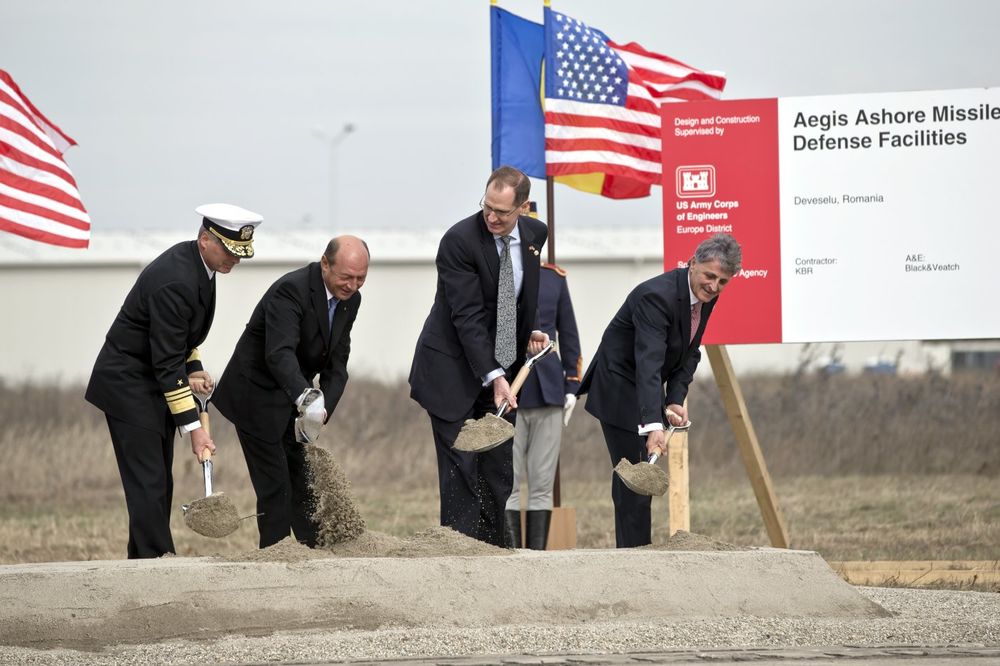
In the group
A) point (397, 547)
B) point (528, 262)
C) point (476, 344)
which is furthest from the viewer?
point (528, 262)

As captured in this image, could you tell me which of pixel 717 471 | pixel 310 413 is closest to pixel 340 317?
pixel 310 413

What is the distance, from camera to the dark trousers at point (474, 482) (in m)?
7.48

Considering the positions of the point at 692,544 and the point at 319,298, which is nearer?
the point at 692,544

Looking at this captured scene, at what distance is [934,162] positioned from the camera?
31.2ft

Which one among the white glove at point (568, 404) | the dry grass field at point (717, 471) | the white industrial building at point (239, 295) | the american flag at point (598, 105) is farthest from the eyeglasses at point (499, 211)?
the white industrial building at point (239, 295)

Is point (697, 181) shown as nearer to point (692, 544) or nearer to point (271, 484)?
point (692, 544)

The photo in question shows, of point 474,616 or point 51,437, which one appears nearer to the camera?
point 474,616

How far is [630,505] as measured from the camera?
25.4 feet

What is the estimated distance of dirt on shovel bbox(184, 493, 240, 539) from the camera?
684 cm

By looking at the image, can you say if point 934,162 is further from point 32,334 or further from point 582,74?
point 32,334

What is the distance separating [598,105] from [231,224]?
13.9 feet

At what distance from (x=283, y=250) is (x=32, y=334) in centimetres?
627

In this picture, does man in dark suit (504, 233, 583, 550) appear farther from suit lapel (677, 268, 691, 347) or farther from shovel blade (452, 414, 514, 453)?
shovel blade (452, 414, 514, 453)

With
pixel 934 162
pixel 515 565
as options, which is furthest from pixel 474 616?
pixel 934 162
